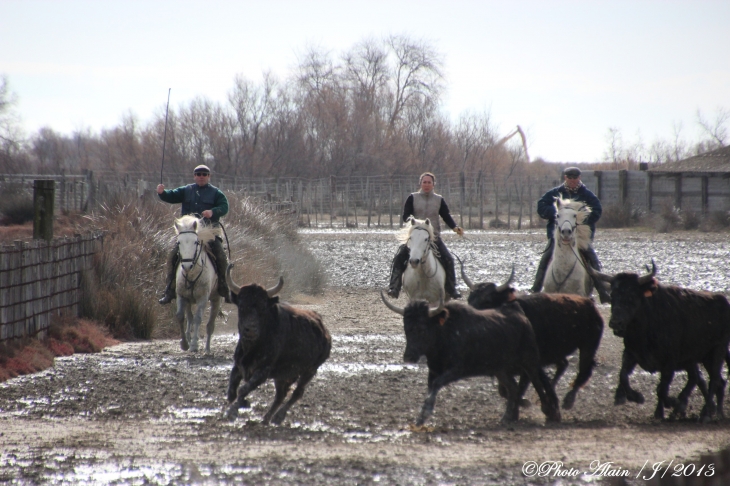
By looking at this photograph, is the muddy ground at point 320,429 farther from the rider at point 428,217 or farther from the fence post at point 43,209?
the fence post at point 43,209

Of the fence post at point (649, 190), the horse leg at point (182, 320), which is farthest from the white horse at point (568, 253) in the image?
the fence post at point (649, 190)

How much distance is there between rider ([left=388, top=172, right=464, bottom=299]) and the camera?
1260 centimetres

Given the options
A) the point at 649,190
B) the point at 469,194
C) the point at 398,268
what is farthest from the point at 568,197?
the point at 469,194

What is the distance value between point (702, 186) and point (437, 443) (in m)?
35.6

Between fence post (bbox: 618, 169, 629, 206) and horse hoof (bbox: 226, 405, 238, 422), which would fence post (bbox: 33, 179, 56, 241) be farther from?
fence post (bbox: 618, 169, 629, 206)

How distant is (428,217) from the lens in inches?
506

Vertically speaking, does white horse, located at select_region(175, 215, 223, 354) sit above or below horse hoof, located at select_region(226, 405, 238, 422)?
above

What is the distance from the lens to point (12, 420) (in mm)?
7746

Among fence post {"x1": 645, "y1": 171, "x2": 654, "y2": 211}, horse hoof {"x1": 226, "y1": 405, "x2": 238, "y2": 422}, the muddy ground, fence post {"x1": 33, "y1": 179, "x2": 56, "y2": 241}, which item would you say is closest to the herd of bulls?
horse hoof {"x1": 226, "y1": 405, "x2": 238, "y2": 422}

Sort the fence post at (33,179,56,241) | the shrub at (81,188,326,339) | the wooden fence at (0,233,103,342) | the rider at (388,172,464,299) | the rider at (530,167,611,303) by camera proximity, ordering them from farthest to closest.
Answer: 1. the shrub at (81,188,326,339)
2. the fence post at (33,179,56,241)
3. the rider at (388,172,464,299)
4. the rider at (530,167,611,303)
5. the wooden fence at (0,233,103,342)

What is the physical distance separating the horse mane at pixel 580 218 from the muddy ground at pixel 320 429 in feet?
5.19

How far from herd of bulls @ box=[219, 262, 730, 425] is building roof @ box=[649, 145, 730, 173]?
34.7 metres

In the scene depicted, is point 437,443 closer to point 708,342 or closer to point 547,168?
point 708,342

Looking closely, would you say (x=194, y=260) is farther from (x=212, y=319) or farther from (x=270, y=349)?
(x=270, y=349)
